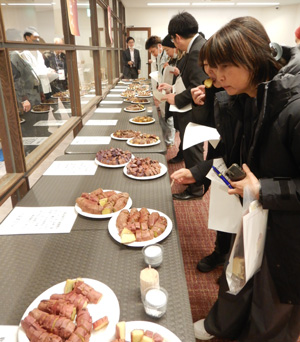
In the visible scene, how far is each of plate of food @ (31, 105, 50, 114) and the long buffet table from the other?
152 cm

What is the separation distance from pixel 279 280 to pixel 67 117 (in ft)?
7.65

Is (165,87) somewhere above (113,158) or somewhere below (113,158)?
above

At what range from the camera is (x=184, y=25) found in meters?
2.02

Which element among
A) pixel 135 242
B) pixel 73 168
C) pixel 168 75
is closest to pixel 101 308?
pixel 135 242

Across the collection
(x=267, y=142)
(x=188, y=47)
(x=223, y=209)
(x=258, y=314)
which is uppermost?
(x=188, y=47)

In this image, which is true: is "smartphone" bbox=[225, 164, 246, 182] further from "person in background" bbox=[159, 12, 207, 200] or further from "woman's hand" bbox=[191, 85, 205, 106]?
"person in background" bbox=[159, 12, 207, 200]

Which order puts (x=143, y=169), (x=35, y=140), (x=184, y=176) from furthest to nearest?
(x=35, y=140) → (x=143, y=169) → (x=184, y=176)

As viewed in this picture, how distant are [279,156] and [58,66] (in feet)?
8.70

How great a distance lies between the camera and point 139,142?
1.93 metres

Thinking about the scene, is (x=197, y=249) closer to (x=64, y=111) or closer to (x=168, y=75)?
(x=64, y=111)

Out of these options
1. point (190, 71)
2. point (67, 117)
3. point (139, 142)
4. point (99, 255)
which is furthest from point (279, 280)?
point (67, 117)

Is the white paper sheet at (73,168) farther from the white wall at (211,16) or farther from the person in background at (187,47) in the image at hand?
the white wall at (211,16)

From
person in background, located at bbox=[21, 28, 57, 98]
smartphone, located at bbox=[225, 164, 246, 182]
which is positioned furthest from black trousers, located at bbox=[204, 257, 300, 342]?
person in background, located at bbox=[21, 28, 57, 98]

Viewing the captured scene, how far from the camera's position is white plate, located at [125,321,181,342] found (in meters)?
0.62
